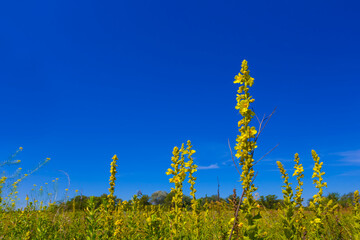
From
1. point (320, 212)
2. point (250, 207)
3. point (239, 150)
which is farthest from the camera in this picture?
point (320, 212)

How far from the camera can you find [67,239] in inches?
197

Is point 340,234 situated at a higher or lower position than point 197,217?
lower

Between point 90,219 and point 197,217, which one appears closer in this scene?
point 90,219

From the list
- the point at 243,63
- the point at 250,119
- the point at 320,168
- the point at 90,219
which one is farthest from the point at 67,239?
the point at 320,168

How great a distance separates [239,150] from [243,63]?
1432 millimetres

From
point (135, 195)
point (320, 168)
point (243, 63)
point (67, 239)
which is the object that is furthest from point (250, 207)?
point (320, 168)

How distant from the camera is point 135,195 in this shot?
5656mm

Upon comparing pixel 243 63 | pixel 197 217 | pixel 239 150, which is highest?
pixel 243 63

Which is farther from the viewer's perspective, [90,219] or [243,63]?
[243,63]

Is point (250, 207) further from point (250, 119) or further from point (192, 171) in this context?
point (192, 171)

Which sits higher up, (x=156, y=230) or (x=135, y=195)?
(x=135, y=195)

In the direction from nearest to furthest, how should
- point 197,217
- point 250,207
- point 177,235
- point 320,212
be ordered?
point 250,207 → point 177,235 → point 197,217 → point 320,212

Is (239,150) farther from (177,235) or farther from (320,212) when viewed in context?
(320,212)

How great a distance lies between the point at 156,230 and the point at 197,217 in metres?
1.44
